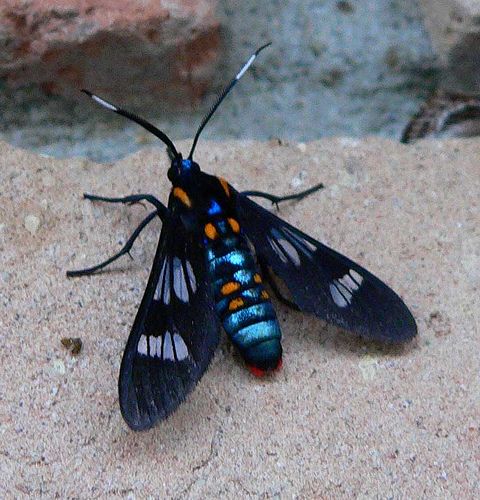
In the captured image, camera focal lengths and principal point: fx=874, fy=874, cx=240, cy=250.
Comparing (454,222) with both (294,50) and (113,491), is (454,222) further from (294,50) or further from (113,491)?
(113,491)

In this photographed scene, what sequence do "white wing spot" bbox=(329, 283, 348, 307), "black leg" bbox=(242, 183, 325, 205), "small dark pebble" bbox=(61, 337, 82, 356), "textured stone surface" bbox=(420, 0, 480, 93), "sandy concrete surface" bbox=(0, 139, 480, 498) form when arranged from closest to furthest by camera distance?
1. "sandy concrete surface" bbox=(0, 139, 480, 498)
2. "small dark pebble" bbox=(61, 337, 82, 356)
3. "white wing spot" bbox=(329, 283, 348, 307)
4. "black leg" bbox=(242, 183, 325, 205)
5. "textured stone surface" bbox=(420, 0, 480, 93)

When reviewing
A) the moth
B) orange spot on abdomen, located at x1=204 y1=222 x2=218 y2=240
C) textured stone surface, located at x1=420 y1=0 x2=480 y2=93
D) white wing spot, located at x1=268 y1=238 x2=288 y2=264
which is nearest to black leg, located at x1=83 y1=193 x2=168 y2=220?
the moth

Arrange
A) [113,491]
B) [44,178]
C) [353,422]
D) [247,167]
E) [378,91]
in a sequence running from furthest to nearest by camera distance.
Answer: [378,91], [247,167], [44,178], [353,422], [113,491]

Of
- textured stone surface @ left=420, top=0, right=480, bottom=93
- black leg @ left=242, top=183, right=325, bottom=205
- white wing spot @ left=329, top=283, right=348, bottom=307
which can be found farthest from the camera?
textured stone surface @ left=420, top=0, right=480, bottom=93

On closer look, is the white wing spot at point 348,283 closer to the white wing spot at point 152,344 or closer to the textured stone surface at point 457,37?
the white wing spot at point 152,344

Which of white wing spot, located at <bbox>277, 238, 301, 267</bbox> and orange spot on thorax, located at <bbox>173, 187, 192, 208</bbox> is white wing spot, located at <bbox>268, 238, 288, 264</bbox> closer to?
white wing spot, located at <bbox>277, 238, 301, 267</bbox>

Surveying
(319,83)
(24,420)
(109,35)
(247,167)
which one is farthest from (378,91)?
(24,420)
